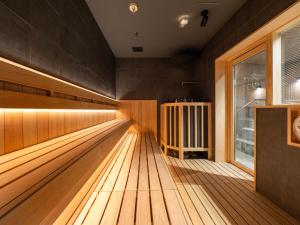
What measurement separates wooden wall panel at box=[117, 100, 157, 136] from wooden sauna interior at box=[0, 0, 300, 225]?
0.74 meters

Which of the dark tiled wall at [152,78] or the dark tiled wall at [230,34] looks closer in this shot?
the dark tiled wall at [230,34]

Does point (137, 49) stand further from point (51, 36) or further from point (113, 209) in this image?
point (113, 209)

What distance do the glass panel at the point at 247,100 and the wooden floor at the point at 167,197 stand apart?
15.1 inches

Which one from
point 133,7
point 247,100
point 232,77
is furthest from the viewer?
point 232,77

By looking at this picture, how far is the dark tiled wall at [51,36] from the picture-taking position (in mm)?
931

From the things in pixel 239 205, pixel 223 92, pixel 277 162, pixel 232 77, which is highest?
pixel 232 77

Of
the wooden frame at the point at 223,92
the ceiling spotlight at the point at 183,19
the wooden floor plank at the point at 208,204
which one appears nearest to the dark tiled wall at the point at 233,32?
the wooden frame at the point at 223,92

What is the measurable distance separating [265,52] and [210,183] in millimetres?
1921

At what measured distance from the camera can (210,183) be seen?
7.70 ft

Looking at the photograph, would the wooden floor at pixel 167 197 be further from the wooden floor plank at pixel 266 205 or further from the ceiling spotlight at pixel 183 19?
the ceiling spotlight at pixel 183 19

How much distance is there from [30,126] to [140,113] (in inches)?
141

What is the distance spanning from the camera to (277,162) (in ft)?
5.80

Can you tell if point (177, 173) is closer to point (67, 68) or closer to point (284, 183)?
point (284, 183)

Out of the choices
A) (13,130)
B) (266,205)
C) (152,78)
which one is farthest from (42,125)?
(152,78)
